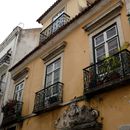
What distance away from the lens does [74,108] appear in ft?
24.1

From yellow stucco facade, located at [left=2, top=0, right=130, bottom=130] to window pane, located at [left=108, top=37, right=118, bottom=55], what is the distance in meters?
0.31

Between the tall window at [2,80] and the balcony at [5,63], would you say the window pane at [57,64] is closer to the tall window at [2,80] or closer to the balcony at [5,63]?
the tall window at [2,80]

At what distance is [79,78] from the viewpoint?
25.6ft

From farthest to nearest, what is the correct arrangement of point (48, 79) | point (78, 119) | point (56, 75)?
1. point (48, 79)
2. point (56, 75)
3. point (78, 119)

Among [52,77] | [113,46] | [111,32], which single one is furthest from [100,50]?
[52,77]

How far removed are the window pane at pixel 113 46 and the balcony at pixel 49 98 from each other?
2383 millimetres

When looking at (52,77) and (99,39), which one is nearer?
(99,39)

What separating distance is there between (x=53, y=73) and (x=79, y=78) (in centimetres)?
207

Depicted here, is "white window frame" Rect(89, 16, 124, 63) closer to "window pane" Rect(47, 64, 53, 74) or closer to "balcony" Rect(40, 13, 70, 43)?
"window pane" Rect(47, 64, 53, 74)

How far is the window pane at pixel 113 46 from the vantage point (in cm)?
709

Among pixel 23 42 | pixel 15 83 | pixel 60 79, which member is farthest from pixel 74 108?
pixel 23 42

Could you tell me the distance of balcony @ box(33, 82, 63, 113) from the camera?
8.28 metres

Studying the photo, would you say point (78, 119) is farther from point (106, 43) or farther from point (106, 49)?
point (106, 43)

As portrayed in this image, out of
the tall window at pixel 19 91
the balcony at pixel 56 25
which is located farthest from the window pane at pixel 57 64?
the tall window at pixel 19 91
